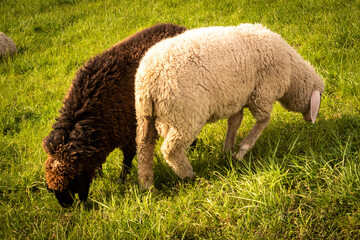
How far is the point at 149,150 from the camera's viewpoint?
9.34ft

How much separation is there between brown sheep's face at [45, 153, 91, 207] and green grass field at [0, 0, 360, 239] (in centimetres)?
13

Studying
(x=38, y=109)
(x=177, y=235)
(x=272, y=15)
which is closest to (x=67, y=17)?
(x=38, y=109)

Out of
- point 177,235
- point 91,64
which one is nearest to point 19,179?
point 91,64

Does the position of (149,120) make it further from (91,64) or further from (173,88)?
(91,64)

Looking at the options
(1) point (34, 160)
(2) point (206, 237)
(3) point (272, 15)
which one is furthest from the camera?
(3) point (272, 15)

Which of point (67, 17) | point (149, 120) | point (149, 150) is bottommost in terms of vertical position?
point (149, 150)

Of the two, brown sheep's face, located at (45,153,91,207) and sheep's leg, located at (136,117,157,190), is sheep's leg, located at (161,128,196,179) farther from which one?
brown sheep's face, located at (45,153,91,207)

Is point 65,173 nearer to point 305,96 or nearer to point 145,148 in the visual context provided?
point 145,148

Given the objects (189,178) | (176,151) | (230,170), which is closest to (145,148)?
(176,151)

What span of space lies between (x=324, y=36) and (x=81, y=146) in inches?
162

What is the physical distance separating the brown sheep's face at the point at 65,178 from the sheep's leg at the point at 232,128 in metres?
1.53

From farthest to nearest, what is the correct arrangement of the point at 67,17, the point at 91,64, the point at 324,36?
the point at 67,17 → the point at 324,36 → the point at 91,64

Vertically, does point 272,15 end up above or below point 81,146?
above

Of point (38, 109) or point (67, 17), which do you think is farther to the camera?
point (67, 17)
